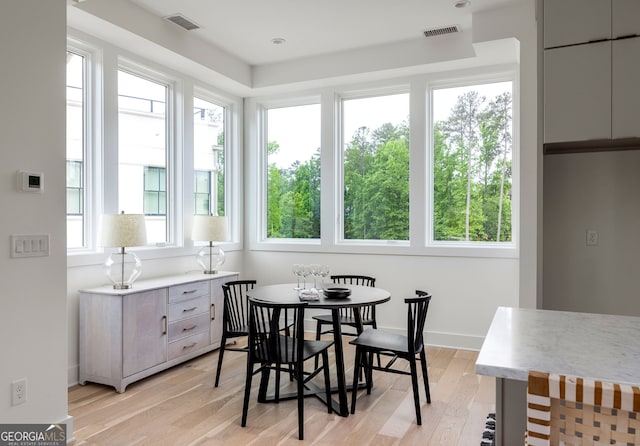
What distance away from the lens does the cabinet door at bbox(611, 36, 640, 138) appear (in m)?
2.46

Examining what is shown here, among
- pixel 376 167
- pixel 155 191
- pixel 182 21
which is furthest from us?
pixel 376 167

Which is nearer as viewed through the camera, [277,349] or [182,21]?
[277,349]

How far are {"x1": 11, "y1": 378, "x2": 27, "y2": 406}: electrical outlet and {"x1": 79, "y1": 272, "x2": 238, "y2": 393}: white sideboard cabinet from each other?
3.01ft

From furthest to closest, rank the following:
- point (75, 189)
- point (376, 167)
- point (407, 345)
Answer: point (376, 167), point (75, 189), point (407, 345)

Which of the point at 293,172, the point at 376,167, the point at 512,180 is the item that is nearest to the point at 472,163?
the point at 512,180

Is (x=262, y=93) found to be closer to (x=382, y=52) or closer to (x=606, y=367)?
(x=382, y=52)

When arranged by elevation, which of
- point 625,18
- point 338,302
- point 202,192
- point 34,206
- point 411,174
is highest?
point 625,18

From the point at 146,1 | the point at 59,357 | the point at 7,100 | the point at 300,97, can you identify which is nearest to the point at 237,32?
the point at 146,1

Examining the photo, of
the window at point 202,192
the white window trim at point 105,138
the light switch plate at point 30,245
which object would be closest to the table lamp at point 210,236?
the white window trim at point 105,138

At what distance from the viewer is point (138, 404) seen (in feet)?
10.3

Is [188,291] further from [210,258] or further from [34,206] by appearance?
[34,206]

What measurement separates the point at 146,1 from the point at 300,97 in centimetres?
207

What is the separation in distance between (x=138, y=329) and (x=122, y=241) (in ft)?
2.19

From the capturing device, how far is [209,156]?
5.14 m
